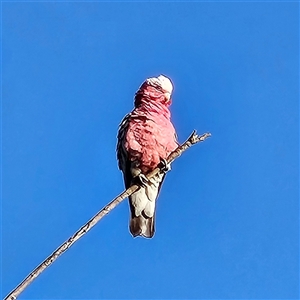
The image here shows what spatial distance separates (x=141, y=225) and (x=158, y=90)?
1.19m

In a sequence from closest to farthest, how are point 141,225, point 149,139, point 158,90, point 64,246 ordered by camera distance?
point 64,246 → point 149,139 → point 158,90 → point 141,225

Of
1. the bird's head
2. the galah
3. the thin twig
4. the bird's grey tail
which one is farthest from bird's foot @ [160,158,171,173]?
the thin twig

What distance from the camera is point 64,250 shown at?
8.83 feet

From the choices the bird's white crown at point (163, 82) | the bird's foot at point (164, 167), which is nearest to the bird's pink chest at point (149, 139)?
the bird's foot at point (164, 167)

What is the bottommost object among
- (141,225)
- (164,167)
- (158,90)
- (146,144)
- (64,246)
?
(64,246)

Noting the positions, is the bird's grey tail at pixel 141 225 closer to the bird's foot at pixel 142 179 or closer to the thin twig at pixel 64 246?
the bird's foot at pixel 142 179

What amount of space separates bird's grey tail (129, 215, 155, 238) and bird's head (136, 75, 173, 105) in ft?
3.40

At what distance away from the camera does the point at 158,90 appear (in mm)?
5160

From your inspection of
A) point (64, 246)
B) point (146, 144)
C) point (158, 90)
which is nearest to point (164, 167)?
point (146, 144)

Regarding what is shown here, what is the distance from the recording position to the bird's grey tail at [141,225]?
524 centimetres

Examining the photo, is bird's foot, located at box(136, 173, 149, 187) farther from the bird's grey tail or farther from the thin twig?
the thin twig

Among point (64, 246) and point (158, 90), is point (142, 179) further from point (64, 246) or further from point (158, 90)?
point (64, 246)

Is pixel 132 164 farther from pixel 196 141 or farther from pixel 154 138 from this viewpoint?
pixel 196 141

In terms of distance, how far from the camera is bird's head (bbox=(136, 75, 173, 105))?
5.13 metres
